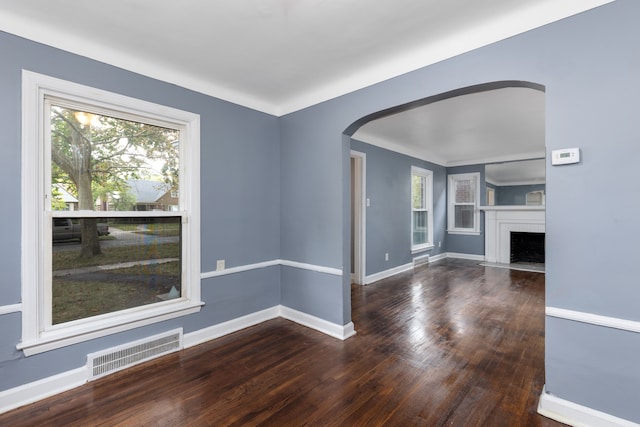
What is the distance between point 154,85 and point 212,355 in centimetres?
245

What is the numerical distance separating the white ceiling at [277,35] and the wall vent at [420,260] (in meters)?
3.79

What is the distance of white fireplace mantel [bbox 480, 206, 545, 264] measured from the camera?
6.20 meters

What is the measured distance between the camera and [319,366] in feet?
7.74

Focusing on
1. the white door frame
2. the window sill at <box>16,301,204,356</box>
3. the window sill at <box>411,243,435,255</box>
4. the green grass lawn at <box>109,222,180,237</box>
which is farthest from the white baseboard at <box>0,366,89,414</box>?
the window sill at <box>411,243,435,255</box>

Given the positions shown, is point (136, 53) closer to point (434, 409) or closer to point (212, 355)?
point (212, 355)

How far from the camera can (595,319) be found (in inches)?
64.1

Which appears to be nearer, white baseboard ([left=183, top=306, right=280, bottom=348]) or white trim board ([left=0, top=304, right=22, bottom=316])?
white trim board ([left=0, top=304, right=22, bottom=316])

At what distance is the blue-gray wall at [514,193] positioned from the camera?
981cm

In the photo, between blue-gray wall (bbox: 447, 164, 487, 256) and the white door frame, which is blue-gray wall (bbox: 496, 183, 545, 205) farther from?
the white door frame

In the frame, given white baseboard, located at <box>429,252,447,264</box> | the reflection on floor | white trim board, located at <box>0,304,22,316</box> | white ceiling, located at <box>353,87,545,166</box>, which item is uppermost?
white ceiling, located at <box>353,87,545,166</box>

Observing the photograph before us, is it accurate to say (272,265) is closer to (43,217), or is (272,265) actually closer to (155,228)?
(155,228)

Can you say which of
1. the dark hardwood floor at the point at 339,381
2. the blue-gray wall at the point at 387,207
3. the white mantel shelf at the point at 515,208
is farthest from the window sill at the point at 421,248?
the dark hardwood floor at the point at 339,381

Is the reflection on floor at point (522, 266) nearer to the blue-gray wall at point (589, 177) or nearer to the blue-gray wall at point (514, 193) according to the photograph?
the blue-gray wall at point (514, 193)

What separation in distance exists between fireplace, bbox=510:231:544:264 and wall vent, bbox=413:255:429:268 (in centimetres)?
196
